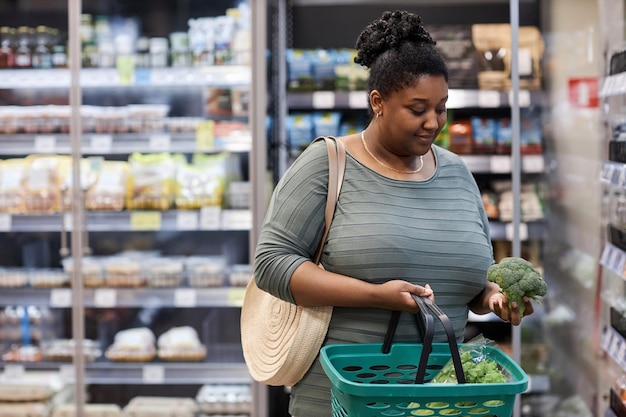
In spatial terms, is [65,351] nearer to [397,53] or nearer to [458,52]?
[458,52]

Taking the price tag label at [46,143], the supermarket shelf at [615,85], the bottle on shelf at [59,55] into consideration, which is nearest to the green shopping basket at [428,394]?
the supermarket shelf at [615,85]

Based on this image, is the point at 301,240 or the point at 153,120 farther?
the point at 153,120

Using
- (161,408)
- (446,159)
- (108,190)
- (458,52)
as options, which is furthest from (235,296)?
(446,159)

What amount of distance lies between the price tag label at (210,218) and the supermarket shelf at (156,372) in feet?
1.98

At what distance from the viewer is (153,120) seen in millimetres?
3898

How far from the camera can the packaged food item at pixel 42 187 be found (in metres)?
3.89

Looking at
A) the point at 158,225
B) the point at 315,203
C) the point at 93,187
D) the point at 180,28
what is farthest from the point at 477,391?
the point at 180,28

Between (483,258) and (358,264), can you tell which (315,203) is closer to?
(358,264)

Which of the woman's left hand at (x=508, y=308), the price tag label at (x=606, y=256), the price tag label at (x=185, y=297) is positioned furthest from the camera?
the price tag label at (x=185, y=297)

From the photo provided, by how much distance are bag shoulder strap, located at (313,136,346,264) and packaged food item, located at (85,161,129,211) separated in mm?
2147

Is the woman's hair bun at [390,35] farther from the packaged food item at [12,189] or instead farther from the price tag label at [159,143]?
the packaged food item at [12,189]

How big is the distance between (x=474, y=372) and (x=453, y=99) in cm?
242

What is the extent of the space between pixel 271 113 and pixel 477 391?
2675 millimetres

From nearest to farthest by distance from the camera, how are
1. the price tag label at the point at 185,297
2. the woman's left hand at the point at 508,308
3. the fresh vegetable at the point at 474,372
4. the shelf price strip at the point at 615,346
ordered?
1. the fresh vegetable at the point at 474,372
2. the woman's left hand at the point at 508,308
3. the shelf price strip at the point at 615,346
4. the price tag label at the point at 185,297
